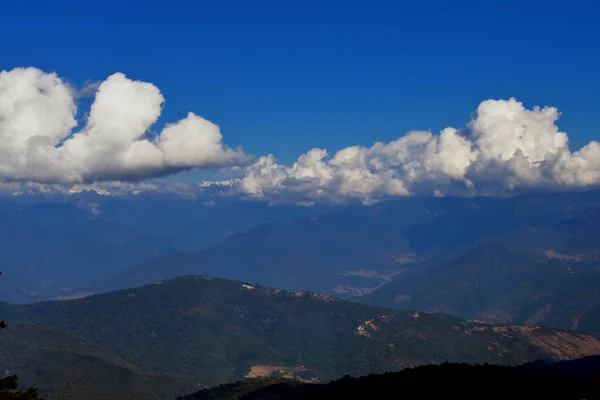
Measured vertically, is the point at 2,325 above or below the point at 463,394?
above

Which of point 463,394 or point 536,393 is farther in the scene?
point 463,394

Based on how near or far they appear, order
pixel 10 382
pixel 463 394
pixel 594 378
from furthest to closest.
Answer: pixel 463 394 < pixel 594 378 < pixel 10 382

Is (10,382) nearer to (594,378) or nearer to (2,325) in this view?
(2,325)

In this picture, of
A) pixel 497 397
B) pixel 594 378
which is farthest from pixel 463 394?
pixel 594 378

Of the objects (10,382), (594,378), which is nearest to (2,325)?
(10,382)

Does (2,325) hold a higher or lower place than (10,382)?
higher

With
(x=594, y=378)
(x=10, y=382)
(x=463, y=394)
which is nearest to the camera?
(x=10, y=382)

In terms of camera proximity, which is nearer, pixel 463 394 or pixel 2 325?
pixel 2 325

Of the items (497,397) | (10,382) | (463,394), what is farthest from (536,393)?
(10,382)

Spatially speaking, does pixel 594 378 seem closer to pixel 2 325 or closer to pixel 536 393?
pixel 536 393
